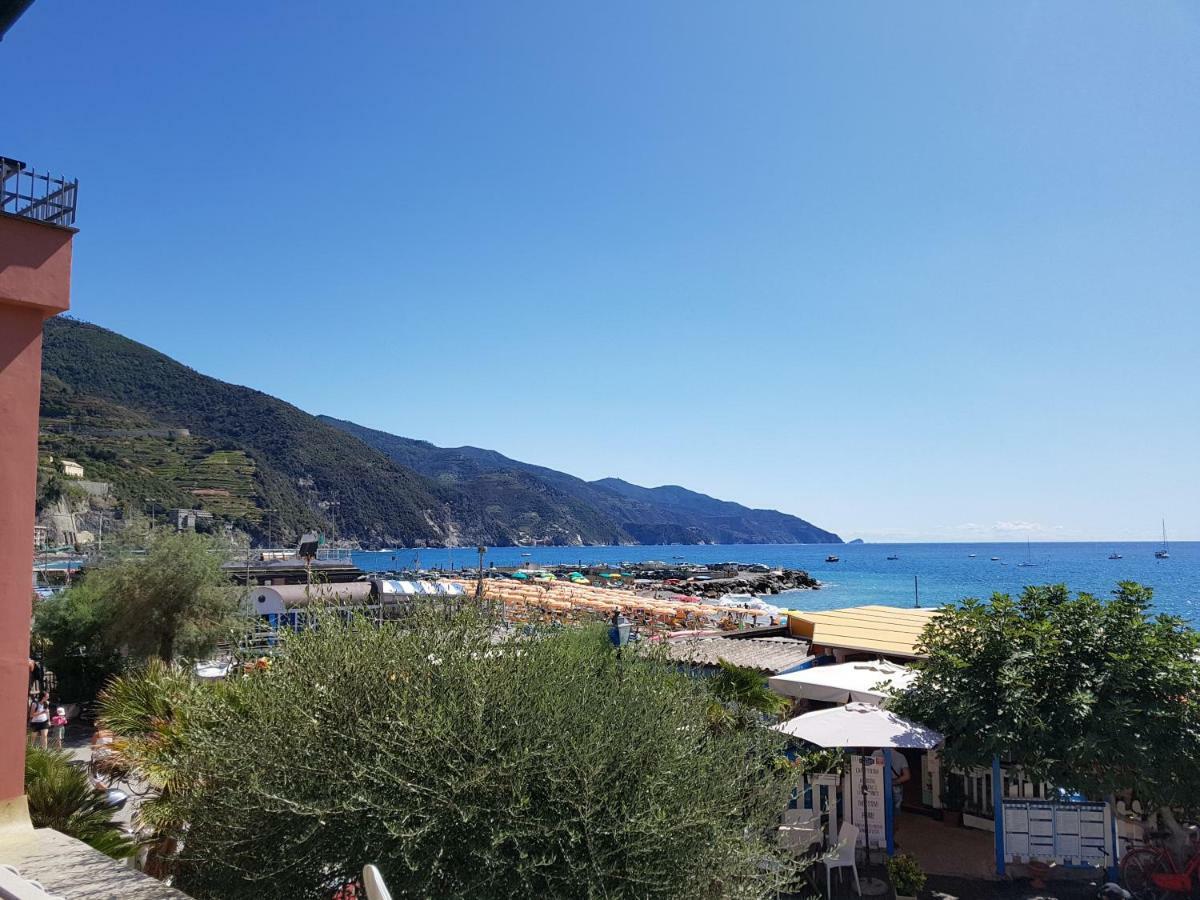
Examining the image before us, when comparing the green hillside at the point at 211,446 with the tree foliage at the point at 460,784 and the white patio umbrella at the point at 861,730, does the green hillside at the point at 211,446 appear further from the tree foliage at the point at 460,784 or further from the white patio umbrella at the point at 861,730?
the tree foliage at the point at 460,784

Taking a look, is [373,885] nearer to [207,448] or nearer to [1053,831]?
[1053,831]

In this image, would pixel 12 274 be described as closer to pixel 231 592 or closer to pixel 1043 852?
pixel 1043 852

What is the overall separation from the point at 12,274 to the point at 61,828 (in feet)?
14.0

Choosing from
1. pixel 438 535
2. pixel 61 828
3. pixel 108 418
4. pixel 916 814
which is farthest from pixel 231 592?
pixel 438 535

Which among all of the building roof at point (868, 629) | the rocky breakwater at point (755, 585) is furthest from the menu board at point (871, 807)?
the rocky breakwater at point (755, 585)

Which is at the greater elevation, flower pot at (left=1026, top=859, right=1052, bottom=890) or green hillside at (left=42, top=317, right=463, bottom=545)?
green hillside at (left=42, top=317, right=463, bottom=545)

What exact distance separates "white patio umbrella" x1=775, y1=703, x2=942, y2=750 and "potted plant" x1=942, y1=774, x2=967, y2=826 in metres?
1.99

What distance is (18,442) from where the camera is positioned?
5.96 meters

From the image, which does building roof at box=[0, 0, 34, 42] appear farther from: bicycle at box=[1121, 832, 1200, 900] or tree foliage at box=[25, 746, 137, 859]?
bicycle at box=[1121, 832, 1200, 900]

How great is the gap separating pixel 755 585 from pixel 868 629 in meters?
77.5

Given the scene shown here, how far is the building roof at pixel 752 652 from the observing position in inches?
460

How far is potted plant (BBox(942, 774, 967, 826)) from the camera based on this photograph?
924cm

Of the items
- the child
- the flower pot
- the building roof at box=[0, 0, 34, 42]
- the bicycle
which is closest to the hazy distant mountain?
the child

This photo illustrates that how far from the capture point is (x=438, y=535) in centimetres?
18525
